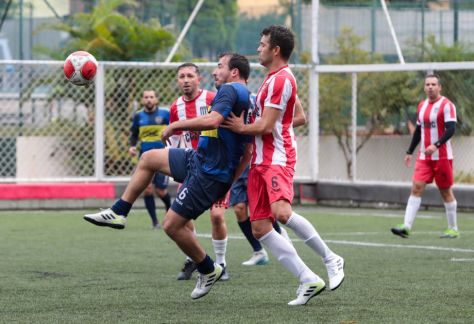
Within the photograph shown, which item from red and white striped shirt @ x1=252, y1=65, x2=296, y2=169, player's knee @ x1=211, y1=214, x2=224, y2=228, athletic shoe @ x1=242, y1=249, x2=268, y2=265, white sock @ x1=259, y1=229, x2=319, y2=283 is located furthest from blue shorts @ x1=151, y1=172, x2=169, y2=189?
white sock @ x1=259, y1=229, x2=319, y2=283

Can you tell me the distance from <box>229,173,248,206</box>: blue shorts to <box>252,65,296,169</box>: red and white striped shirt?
10.1ft

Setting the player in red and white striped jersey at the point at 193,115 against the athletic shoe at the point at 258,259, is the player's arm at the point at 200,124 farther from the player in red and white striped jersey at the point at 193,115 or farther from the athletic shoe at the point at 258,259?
the athletic shoe at the point at 258,259

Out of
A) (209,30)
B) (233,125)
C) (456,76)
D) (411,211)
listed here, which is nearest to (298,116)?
(233,125)

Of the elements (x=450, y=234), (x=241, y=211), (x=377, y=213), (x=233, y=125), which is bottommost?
(x=377, y=213)

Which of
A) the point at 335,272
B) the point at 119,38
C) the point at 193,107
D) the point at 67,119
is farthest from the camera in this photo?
the point at 119,38

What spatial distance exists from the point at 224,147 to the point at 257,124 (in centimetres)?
43

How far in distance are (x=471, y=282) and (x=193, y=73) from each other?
3.20 meters

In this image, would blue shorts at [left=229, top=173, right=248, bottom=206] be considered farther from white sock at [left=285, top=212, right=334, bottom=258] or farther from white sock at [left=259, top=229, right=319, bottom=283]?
white sock at [left=259, top=229, right=319, bottom=283]

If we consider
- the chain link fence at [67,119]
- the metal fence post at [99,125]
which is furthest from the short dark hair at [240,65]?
the metal fence post at [99,125]

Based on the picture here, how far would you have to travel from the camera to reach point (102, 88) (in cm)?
2084

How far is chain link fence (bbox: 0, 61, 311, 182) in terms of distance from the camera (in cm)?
2067

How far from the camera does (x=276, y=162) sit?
866 centimetres

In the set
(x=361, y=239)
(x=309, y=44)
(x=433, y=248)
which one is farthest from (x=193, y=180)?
(x=309, y=44)

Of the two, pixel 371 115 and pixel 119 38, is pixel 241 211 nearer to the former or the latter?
pixel 371 115
